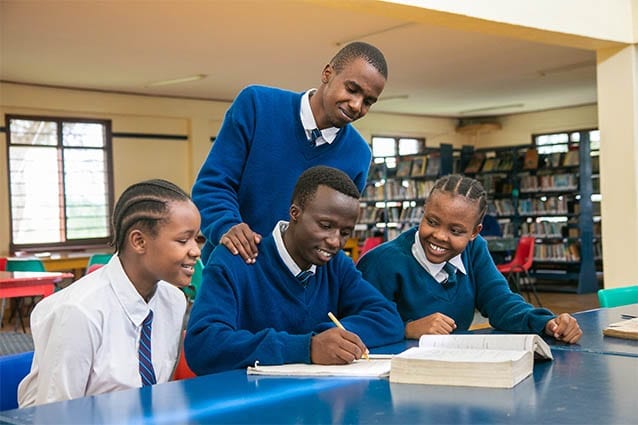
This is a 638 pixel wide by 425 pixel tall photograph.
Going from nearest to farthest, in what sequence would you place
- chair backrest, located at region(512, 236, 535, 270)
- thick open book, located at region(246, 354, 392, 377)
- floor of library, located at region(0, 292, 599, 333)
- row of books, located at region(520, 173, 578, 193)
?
thick open book, located at region(246, 354, 392, 377), floor of library, located at region(0, 292, 599, 333), chair backrest, located at region(512, 236, 535, 270), row of books, located at region(520, 173, 578, 193)

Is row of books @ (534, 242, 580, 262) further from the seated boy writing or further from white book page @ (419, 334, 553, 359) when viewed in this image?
white book page @ (419, 334, 553, 359)

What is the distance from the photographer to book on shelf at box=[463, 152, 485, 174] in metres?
12.0

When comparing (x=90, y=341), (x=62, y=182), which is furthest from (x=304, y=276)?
(x=62, y=182)

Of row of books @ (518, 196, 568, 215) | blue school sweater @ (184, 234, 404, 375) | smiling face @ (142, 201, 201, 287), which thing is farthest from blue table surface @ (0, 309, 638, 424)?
row of books @ (518, 196, 568, 215)

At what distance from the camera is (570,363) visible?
169cm

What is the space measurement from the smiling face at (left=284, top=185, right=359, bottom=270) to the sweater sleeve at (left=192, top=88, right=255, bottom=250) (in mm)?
269

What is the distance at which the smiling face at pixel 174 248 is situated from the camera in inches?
71.3

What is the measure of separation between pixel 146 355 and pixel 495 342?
2.51 feet

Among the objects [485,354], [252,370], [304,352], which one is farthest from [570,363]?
[252,370]

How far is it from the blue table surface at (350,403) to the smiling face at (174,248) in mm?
343

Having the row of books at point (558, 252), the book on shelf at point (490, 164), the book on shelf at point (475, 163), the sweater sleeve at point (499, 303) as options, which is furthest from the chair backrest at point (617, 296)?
the book on shelf at point (475, 163)

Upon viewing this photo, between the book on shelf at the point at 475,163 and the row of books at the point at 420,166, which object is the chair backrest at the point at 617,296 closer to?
the row of books at the point at 420,166

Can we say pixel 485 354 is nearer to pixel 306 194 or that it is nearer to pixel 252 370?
pixel 252 370

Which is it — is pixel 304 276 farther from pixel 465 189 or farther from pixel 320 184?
pixel 465 189
